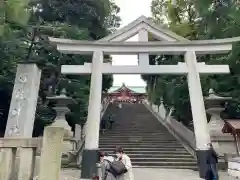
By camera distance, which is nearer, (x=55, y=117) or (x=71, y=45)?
(x=71, y=45)

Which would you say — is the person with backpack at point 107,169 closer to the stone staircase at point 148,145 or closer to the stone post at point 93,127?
the stone post at point 93,127

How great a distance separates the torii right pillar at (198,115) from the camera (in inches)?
376

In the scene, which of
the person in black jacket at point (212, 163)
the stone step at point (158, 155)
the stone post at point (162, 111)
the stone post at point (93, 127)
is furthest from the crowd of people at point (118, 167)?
the stone post at point (162, 111)

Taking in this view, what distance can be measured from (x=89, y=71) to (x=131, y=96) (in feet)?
122

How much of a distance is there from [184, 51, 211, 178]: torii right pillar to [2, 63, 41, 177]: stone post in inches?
230

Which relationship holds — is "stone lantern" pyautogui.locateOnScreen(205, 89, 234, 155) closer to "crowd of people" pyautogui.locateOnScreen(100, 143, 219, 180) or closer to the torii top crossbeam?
the torii top crossbeam

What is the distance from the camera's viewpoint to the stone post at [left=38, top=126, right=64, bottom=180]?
4805 mm

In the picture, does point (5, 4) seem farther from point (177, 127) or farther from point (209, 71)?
point (177, 127)

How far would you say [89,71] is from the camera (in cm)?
1103

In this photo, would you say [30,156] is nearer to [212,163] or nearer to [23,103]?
[23,103]

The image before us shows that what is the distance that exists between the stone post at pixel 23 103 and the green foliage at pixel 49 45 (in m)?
1.70

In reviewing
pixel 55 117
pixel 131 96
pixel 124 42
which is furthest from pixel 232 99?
pixel 131 96

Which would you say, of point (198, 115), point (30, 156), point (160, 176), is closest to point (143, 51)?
point (198, 115)

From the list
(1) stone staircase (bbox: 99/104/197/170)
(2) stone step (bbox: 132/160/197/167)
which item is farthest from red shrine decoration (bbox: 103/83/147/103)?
(2) stone step (bbox: 132/160/197/167)
